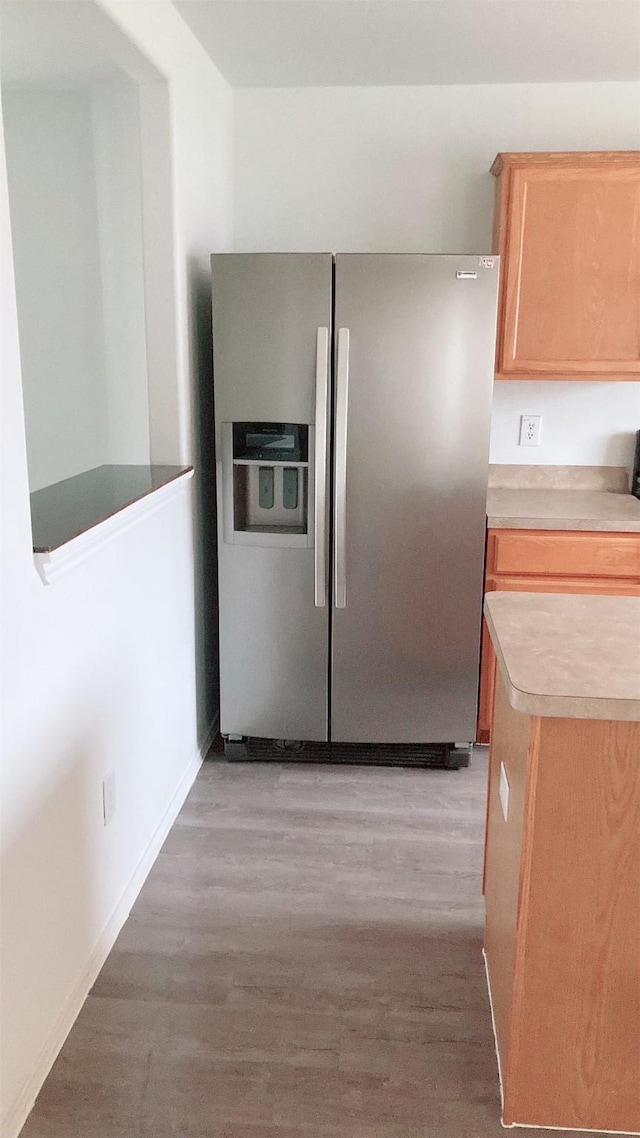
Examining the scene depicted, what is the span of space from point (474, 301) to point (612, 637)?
4.84ft

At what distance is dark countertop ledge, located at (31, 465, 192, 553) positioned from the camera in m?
1.68

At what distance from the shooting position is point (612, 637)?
61.6 inches

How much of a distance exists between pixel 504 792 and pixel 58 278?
2675 millimetres

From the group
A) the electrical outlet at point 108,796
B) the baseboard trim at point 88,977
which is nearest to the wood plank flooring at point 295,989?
the baseboard trim at point 88,977

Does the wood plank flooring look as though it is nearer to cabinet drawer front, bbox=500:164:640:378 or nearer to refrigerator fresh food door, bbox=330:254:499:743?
refrigerator fresh food door, bbox=330:254:499:743

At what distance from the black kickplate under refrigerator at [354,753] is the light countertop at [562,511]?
0.84 m

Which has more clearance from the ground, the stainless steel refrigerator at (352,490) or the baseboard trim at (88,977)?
the stainless steel refrigerator at (352,490)

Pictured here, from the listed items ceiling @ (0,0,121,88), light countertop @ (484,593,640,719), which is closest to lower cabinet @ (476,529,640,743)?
light countertop @ (484,593,640,719)

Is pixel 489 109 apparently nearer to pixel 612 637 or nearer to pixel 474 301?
pixel 474 301

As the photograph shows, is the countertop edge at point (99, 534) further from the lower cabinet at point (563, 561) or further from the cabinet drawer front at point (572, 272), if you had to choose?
the cabinet drawer front at point (572, 272)

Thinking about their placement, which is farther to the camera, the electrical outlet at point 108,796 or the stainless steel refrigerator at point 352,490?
the stainless steel refrigerator at point 352,490

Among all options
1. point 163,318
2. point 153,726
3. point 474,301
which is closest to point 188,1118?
point 153,726

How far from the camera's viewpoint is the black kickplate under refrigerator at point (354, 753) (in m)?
3.04

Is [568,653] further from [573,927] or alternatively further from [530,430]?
[530,430]
